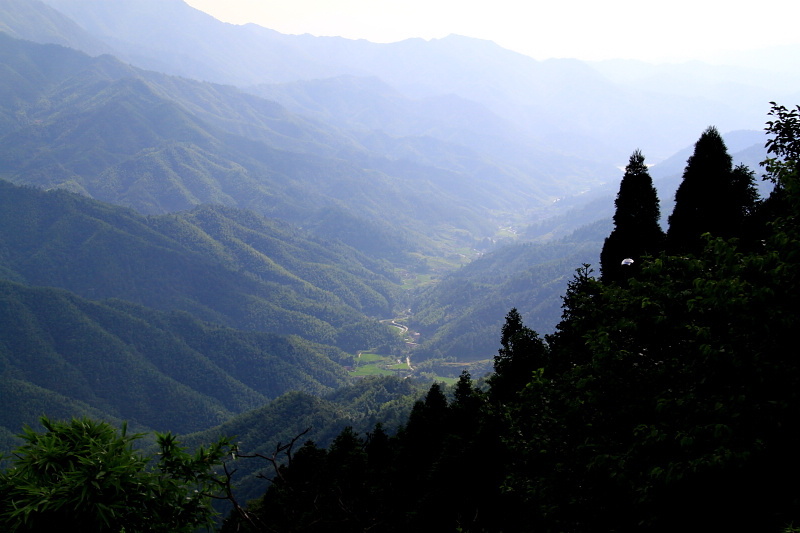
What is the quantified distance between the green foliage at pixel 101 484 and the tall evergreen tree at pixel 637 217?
2252cm

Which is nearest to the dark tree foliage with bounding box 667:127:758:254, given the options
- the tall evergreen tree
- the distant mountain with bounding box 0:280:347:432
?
the tall evergreen tree

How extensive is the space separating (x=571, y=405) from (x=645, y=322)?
9.40 feet

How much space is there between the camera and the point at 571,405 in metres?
11.7

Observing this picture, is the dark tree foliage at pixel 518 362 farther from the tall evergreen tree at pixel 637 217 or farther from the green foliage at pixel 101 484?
the green foliage at pixel 101 484

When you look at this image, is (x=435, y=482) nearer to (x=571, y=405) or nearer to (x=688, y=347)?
(x=571, y=405)

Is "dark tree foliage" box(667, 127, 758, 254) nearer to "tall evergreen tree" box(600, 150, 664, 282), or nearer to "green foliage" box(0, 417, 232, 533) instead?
"tall evergreen tree" box(600, 150, 664, 282)

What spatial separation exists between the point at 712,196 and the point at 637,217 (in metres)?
3.30

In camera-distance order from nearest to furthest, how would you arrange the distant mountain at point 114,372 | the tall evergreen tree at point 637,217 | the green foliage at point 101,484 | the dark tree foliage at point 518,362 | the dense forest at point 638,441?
the green foliage at point 101,484
the dense forest at point 638,441
the dark tree foliage at point 518,362
the tall evergreen tree at point 637,217
the distant mountain at point 114,372

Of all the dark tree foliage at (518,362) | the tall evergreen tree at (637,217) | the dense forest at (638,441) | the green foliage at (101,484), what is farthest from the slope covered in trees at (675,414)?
the tall evergreen tree at (637,217)

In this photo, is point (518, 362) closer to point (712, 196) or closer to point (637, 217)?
point (637, 217)

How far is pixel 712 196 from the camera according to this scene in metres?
23.3

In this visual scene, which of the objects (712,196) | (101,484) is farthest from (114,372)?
(101,484)

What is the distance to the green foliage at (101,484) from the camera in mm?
6180

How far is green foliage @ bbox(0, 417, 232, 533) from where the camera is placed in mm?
6180
